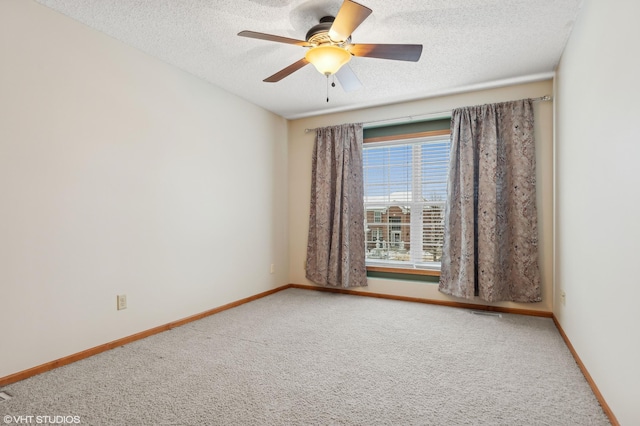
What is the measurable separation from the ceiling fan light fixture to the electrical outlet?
2.32 m

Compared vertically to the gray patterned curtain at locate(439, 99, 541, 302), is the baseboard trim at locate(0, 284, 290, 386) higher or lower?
lower

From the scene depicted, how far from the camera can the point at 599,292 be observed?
72.9 inches

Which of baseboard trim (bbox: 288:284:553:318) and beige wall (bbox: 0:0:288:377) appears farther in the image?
baseboard trim (bbox: 288:284:553:318)

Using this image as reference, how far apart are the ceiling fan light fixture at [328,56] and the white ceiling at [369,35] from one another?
0.86ft

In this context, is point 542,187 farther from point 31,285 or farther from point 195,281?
point 31,285

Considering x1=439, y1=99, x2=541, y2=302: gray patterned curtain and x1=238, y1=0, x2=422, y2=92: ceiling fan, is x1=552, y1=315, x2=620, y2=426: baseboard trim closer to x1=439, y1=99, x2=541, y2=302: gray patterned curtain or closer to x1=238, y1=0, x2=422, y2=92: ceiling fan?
x1=439, y1=99, x2=541, y2=302: gray patterned curtain

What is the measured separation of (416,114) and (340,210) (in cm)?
149

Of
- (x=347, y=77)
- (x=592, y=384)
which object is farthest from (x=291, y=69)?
(x=592, y=384)

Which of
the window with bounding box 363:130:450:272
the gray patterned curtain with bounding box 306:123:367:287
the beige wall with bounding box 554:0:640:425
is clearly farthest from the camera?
the gray patterned curtain with bounding box 306:123:367:287

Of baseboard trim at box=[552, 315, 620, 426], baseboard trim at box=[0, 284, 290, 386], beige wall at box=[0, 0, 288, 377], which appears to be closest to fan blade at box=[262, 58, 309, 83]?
beige wall at box=[0, 0, 288, 377]

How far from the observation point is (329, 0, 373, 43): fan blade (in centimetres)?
179

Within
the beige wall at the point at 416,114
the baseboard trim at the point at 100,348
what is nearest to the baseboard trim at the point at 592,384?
the beige wall at the point at 416,114

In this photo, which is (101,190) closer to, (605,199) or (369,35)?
(369,35)

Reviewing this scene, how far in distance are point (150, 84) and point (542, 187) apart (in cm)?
386
